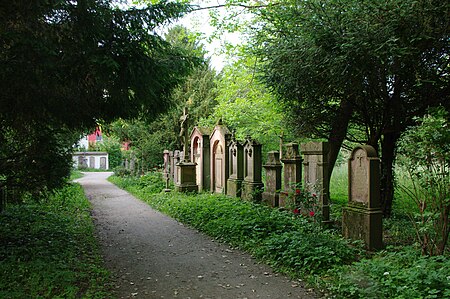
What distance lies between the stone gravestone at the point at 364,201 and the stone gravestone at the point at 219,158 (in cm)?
589

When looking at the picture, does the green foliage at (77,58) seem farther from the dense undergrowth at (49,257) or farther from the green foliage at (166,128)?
the green foliage at (166,128)

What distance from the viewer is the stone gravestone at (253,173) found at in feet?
32.2

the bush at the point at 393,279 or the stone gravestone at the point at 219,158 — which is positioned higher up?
the stone gravestone at the point at 219,158

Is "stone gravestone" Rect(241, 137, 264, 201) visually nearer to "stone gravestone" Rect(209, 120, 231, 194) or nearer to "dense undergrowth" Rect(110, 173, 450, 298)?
"dense undergrowth" Rect(110, 173, 450, 298)

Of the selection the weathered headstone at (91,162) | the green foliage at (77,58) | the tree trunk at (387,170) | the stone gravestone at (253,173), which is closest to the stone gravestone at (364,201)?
the tree trunk at (387,170)

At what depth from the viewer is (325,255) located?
4840 millimetres

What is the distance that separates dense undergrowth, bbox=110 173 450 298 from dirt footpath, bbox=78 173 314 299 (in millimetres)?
279

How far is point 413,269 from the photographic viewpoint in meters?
3.91

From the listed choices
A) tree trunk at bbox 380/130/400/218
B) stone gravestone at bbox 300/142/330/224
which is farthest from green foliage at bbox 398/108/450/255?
tree trunk at bbox 380/130/400/218

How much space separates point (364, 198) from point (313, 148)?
5.97ft

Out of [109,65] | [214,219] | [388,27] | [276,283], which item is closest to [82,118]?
[109,65]

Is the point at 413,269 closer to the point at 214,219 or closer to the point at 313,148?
the point at 313,148

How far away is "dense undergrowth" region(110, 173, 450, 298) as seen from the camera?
3.69 m

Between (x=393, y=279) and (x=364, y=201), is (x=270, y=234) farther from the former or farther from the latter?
(x=393, y=279)
